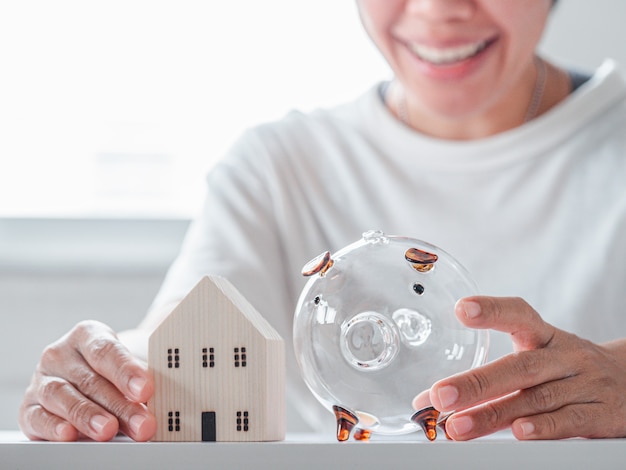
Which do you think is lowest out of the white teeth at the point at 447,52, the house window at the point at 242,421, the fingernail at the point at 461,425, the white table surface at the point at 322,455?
the white table surface at the point at 322,455

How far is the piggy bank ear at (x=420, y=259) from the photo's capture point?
57 centimetres

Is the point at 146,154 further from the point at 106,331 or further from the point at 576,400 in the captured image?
the point at 576,400

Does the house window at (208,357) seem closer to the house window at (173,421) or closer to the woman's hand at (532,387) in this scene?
the house window at (173,421)

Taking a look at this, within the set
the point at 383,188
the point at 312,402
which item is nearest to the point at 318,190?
the point at 383,188

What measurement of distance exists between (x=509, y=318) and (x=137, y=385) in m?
0.24

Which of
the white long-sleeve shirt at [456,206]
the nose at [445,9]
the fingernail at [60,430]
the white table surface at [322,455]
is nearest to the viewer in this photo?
the white table surface at [322,455]

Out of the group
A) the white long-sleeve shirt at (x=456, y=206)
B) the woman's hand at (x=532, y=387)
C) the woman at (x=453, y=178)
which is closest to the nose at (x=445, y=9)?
the woman at (x=453, y=178)

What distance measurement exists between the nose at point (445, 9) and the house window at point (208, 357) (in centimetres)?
51

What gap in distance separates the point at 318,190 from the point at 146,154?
0.48m

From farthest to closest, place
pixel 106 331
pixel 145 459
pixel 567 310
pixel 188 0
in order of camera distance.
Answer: pixel 188 0 < pixel 567 310 < pixel 106 331 < pixel 145 459

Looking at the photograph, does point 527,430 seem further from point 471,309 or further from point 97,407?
point 97,407

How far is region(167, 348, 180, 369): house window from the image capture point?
1.96 ft

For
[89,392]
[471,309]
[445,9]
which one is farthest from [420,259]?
[445,9]

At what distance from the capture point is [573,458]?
538 millimetres
